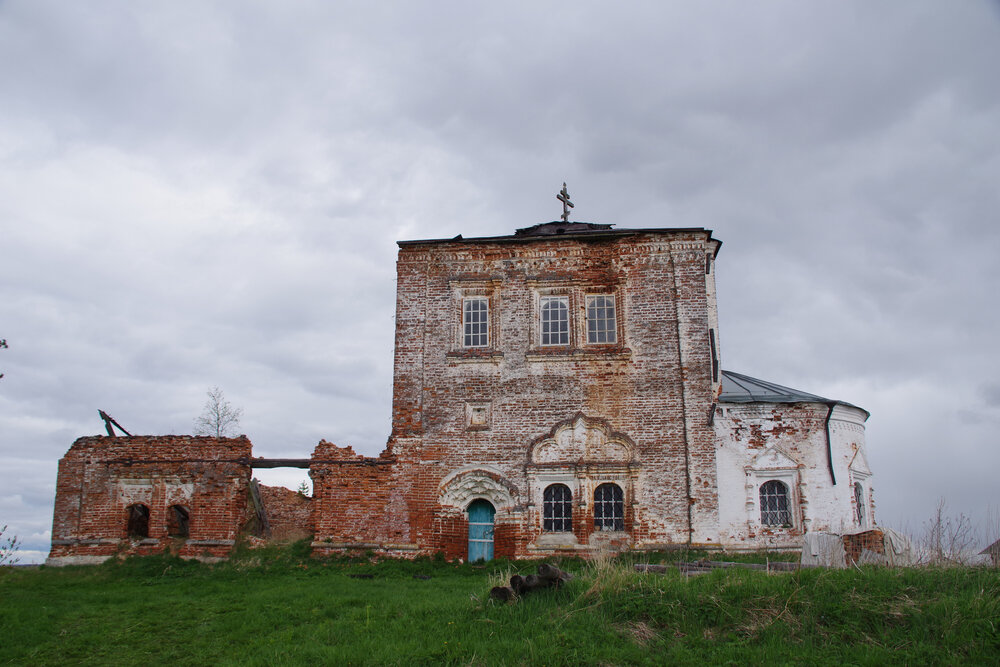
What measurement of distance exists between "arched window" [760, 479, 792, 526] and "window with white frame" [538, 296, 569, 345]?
Result: 17.1 ft

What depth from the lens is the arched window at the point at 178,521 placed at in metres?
17.4

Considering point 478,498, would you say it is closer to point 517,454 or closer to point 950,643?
point 517,454

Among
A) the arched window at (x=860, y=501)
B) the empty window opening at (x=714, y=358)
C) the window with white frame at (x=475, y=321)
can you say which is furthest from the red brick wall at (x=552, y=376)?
the arched window at (x=860, y=501)

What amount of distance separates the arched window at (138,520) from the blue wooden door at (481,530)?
7516 mm

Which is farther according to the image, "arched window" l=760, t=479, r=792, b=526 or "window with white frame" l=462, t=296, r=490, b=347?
"window with white frame" l=462, t=296, r=490, b=347

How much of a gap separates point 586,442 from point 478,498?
8.49ft

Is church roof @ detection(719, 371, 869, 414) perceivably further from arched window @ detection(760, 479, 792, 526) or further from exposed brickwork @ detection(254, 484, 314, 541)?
exposed brickwork @ detection(254, 484, 314, 541)

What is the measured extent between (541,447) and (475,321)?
326 centimetres

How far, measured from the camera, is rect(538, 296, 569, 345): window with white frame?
17281 mm

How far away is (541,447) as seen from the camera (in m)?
16.4

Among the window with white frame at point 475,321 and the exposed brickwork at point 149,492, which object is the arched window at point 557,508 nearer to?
the window with white frame at point 475,321

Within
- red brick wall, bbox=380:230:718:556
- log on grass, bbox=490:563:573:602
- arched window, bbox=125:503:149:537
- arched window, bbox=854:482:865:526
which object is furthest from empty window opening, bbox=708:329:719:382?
arched window, bbox=125:503:149:537

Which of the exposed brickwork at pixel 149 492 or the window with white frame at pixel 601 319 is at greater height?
the window with white frame at pixel 601 319

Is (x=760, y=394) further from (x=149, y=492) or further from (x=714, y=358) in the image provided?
(x=149, y=492)
